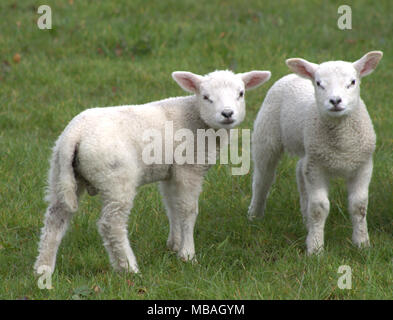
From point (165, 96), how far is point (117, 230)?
3.90 metres

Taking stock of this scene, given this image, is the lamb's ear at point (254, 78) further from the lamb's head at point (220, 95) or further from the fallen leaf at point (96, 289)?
the fallen leaf at point (96, 289)

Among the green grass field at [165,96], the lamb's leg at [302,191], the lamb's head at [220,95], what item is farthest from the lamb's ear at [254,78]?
the green grass field at [165,96]

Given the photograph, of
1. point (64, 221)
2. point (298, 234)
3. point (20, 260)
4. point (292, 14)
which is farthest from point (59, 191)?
point (292, 14)

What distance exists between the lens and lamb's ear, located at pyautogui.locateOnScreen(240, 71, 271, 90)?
5203 mm

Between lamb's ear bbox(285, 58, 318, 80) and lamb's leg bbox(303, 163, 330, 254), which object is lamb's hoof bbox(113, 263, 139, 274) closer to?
lamb's leg bbox(303, 163, 330, 254)

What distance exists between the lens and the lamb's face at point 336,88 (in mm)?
4766

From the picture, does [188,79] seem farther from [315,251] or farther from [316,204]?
[315,251]

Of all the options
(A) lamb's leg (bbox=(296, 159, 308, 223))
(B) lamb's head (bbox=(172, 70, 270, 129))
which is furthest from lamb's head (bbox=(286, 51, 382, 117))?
(A) lamb's leg (bbox=(296, 159, 308, 223))

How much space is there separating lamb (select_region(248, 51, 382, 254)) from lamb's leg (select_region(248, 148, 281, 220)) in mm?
331

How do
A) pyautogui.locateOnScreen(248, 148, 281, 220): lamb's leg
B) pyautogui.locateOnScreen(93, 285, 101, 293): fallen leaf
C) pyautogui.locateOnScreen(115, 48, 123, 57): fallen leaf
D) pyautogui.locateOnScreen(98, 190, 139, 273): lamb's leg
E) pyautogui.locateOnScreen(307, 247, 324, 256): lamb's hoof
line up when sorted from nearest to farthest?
pyautogui.locateOnScreen(93, 285, 101, 293): fallen leaf < pyautogui.locateOnScreen(98, 190, 139, 273): lamb's leg < pyautogui.locateOnScreen(307, 247, 324, 256): lamb's hoof < pyautogui.locateOnScreen(248, 148, 281, 220): lamb's leg < pyautogui.locateOnScreen(115, 48, 123, 57): fallen leaf

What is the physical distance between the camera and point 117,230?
4.62 m

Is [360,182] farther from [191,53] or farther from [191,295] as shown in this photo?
[191,53]

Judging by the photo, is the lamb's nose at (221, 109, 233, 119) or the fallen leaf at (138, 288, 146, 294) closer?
the fallen leaf at (138, 288, 146, 294)

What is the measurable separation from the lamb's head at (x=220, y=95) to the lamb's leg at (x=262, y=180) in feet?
3.07
